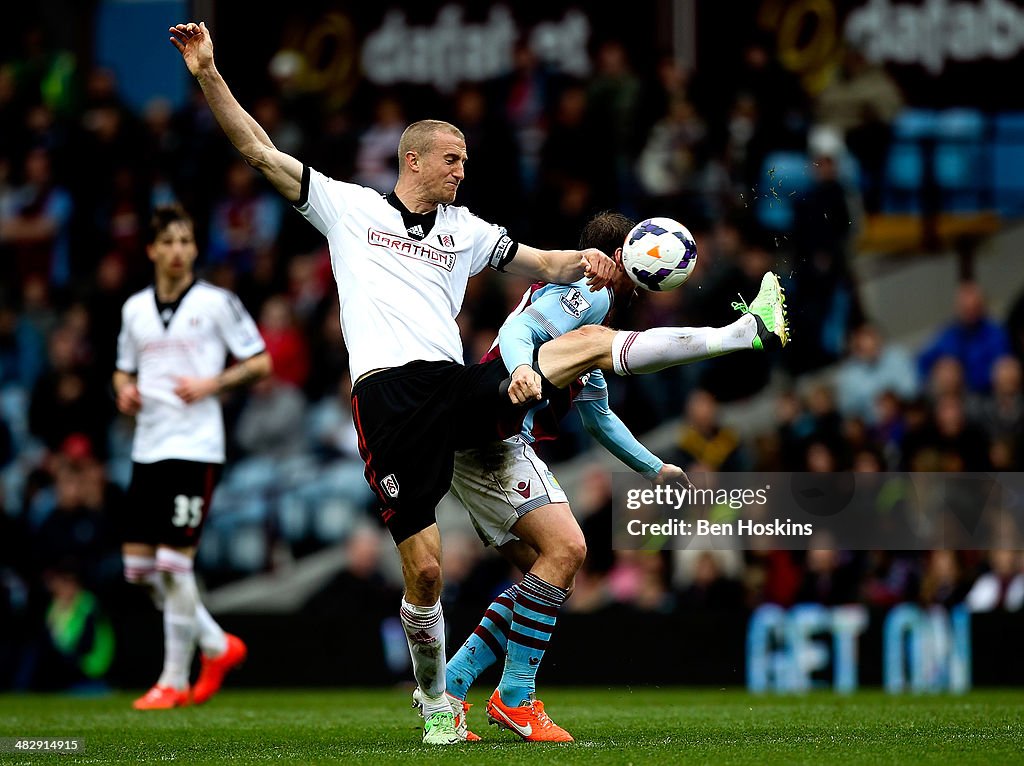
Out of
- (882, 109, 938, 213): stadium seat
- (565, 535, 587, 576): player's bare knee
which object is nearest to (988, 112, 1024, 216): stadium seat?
(882, 109, 938, 213): stadium seat

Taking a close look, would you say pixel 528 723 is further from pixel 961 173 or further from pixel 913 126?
pixel 913 126

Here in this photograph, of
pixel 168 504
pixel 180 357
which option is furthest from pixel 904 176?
pixel 168 504

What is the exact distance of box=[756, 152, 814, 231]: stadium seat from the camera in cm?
899

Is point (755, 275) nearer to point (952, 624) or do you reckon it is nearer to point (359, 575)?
point (952, 624)

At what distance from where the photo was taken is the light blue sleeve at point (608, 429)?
7949mm

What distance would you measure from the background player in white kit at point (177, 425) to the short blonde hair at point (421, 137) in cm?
317

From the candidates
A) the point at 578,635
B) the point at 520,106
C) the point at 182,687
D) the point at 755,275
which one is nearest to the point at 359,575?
the point at 578,635

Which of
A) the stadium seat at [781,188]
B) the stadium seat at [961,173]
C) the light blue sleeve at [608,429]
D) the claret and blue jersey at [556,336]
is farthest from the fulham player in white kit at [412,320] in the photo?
the stadium seat at [961,173]

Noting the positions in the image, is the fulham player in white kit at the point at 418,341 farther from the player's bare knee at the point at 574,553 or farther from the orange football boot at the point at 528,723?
the player's bare knee at the point at 574,553

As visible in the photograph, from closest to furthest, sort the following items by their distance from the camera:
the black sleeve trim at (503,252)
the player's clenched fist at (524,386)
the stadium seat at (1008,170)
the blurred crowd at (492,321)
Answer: the player's clenched fist at (524,386) → the black sleeve trim at (503,252) → the blurred crowd at (492,321) → the stadium seat at (1008,170)

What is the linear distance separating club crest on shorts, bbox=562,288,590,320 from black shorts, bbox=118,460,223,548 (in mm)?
3556

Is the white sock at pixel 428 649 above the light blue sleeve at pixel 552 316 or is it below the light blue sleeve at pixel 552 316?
below

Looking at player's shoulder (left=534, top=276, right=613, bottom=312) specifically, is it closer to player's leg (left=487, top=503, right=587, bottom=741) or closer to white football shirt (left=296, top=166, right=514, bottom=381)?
white football shirt (left=296, top=166, right=514, bottom=381)

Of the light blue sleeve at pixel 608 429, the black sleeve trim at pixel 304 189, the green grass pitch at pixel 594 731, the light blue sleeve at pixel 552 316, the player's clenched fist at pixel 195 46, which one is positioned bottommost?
the green grass pitch at pixel 594 731
